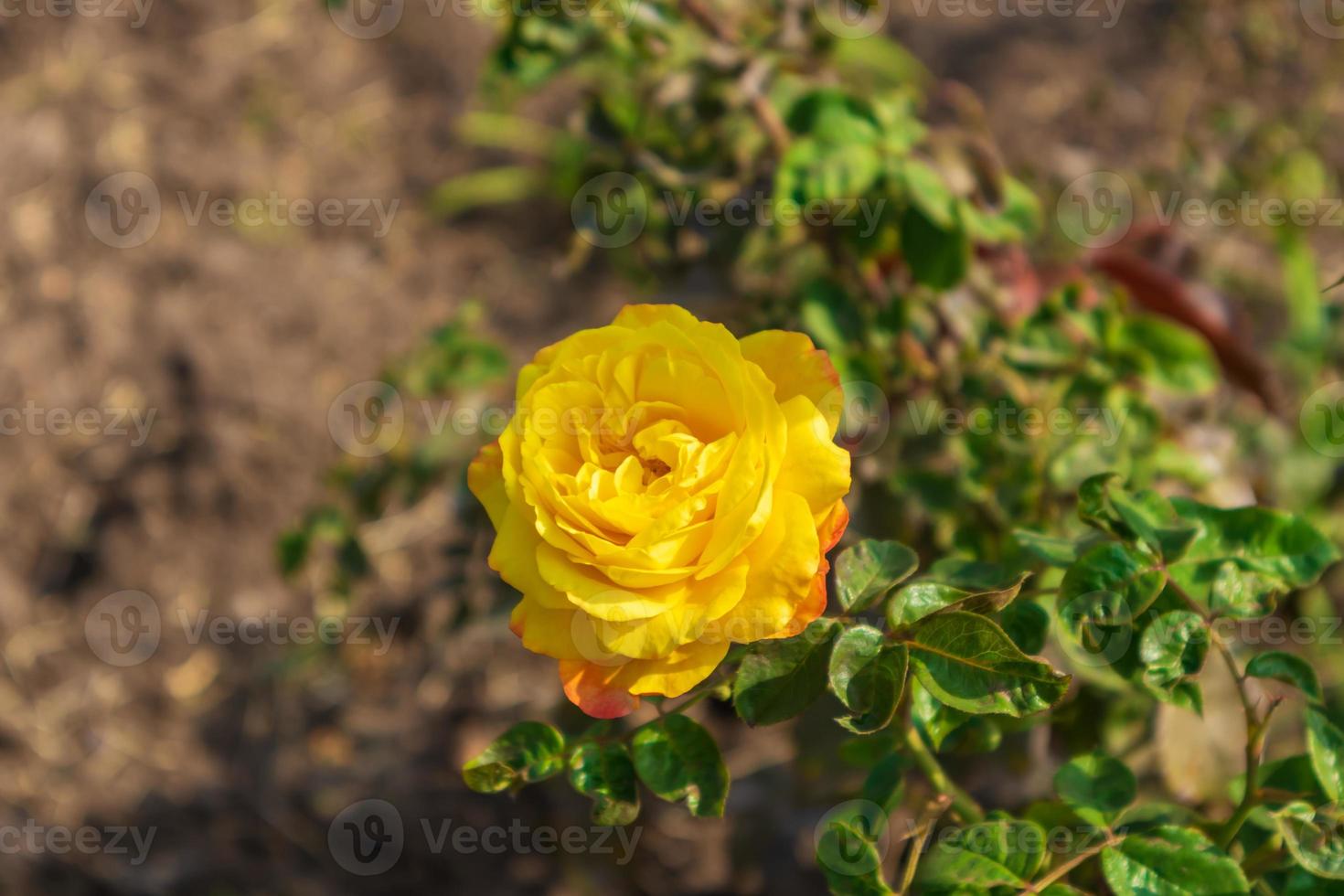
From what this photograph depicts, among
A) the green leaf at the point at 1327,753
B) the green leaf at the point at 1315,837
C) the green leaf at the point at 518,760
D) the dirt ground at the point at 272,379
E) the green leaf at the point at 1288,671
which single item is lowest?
the dirt ground at the point at 272,379

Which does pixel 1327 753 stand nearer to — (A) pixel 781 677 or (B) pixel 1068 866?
(B) pixel 1068 866

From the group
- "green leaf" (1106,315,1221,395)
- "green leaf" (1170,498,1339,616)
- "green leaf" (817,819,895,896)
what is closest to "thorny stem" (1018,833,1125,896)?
"green leaf" (817,819,895,896)

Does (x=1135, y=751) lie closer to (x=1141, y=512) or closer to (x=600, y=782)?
(x=1141, y=512)

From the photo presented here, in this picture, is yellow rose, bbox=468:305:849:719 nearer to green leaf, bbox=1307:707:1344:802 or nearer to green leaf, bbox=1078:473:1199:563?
green leaf, bbox=1078:473:1199:563

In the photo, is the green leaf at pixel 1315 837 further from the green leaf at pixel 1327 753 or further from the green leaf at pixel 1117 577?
the green leaf at pixel 1117 577

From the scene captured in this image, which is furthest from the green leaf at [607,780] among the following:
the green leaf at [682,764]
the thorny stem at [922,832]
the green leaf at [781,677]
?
→ the thorny stem at [922,832]

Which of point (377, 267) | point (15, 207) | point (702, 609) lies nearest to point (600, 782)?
point (702, 609)
